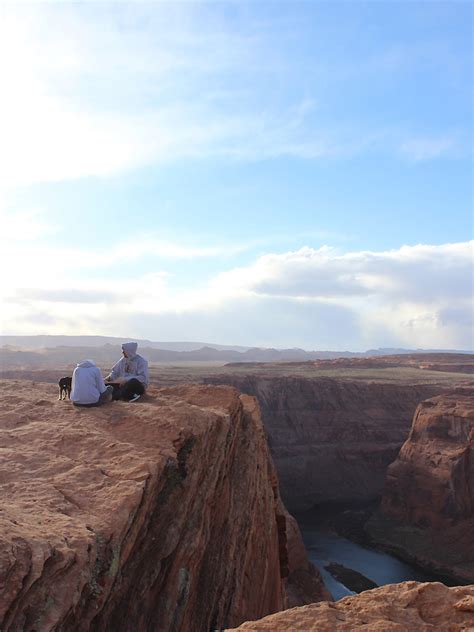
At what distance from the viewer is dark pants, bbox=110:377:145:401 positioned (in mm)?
9497

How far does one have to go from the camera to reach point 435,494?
123ft

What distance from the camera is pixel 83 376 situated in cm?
881

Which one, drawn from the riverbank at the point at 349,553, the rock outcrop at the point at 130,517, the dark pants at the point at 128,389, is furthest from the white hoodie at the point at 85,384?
the riverbank at the point at 349,553

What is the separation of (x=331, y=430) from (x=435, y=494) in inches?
677

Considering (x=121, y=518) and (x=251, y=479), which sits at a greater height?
(x=121, y=518)

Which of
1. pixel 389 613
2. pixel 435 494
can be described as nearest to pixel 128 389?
pixel 389 613

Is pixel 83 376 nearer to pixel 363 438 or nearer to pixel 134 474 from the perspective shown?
pixel 134 474

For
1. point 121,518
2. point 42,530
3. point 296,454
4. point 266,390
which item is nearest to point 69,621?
point 42,530

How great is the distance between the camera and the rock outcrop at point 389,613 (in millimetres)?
4004

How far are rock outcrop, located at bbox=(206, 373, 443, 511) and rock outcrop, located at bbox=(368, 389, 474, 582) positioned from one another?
8.18 m

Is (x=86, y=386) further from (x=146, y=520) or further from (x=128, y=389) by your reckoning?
(x=146, y=520)

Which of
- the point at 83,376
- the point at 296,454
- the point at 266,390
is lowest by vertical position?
the point at 296,454

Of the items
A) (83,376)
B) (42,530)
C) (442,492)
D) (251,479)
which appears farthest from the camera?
(442,492)

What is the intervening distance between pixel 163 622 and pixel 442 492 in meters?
35.0
